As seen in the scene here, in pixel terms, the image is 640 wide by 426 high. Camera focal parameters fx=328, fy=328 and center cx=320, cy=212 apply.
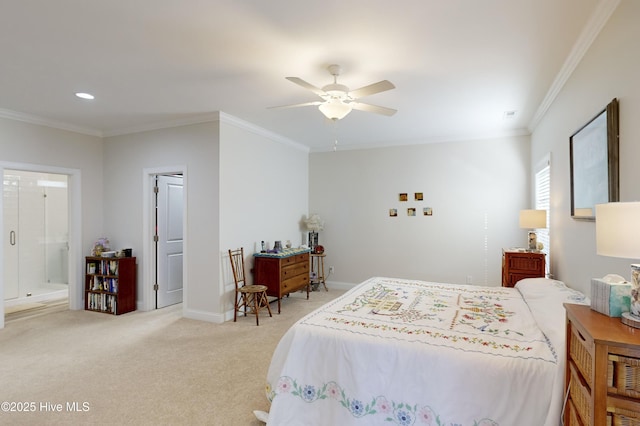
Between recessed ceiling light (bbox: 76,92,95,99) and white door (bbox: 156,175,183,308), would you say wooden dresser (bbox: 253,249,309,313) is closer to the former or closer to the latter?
white door (bbox: 156,175,183,308)

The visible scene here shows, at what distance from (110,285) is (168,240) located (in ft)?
3.20

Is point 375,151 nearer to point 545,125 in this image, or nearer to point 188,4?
point 545,125

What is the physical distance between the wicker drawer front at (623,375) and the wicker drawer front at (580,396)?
109mm

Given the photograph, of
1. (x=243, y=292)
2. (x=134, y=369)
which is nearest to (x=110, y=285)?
(x=243, y=292)

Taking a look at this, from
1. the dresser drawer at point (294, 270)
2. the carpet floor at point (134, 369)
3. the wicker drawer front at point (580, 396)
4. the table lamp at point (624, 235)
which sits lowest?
the carpet floor at point (134, 369)

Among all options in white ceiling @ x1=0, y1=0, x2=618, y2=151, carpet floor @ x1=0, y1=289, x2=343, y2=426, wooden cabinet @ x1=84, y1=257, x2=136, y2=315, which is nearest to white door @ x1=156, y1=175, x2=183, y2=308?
wooden cabinet @ x1=84, y1=257, x2=136, y2=315

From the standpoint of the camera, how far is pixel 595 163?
7.32 ft

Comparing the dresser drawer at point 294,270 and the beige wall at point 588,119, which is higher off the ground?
the beige wall at point 588,119

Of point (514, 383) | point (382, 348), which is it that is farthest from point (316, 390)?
point (514, 383)

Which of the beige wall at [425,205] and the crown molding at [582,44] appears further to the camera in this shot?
the beige wall at [425,205]

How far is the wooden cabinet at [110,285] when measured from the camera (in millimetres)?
4629

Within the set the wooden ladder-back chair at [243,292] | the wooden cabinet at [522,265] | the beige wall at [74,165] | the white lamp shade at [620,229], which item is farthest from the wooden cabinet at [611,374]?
the beige wall at [74,165]

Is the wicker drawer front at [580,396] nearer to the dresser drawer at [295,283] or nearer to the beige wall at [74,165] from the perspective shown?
the dresser drawer at [295,283]

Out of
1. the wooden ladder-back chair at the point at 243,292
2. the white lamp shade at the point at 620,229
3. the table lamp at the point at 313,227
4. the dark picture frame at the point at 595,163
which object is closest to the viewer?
the white lamp shade at the point at 620,229
